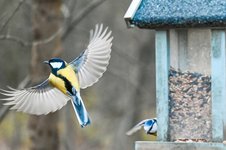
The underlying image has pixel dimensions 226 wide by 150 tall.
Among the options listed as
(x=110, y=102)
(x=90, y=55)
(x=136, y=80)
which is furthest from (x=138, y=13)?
(x=110, y=102)

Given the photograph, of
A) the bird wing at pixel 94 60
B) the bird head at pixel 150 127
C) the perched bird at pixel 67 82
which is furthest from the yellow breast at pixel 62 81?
the bird head at pixel 150 127

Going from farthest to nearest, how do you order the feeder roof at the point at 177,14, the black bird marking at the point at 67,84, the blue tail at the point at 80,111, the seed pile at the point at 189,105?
the black bird marking at the point at 67,84 → the blue tail at the point at 80,111 → the seed pile at the point at 189,105 → the feeder roof at the point at 177,14

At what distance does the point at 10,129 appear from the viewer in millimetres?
27469

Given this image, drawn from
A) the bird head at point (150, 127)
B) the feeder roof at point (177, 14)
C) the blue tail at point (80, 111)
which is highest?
the feeder roof at point (177, 14)

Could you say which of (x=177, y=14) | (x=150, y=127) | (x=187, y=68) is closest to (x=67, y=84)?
(x=150, y=127)

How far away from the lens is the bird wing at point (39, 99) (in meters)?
5.59

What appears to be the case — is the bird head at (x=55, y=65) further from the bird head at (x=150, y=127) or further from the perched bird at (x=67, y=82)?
the bird head at (x=150, y=127)

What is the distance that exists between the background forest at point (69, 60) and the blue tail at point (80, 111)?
52.1 inches

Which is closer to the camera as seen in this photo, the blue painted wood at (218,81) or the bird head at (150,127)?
the blue painted wood at (218,81)

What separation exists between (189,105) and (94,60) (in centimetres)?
111

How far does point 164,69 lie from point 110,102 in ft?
67.8

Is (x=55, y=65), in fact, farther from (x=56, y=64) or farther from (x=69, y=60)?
(x=69, y=60)

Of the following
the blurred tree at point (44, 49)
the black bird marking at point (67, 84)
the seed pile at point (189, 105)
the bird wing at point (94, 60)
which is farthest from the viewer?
the blurred tree at point (44, 49)

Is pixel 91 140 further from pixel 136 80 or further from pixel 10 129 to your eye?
pixel 136 80
